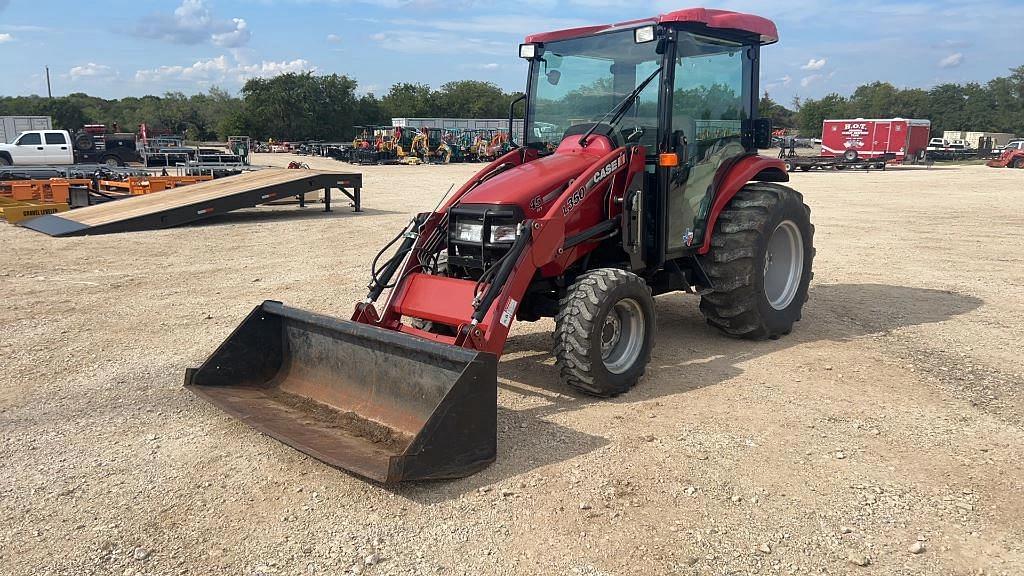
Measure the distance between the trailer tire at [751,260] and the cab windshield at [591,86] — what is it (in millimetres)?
1092

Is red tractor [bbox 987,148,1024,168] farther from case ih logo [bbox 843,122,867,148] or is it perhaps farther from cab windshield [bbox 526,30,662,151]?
cab windshield [bbox 526,30,662,151]

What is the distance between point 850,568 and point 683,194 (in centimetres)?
329

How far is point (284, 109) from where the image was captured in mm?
67438

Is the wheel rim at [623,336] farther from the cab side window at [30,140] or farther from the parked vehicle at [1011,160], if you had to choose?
the parked vehicle at [1011,160]

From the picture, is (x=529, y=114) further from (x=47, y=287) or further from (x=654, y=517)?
(x=47, y=287)

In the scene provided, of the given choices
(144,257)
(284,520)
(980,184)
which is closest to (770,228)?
(284,520)

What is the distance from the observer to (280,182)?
1419 centimetres

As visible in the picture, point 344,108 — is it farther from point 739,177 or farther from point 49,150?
point 739,177

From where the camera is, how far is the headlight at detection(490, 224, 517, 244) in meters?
4.86

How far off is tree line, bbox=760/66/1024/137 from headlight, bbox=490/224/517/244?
7206cm

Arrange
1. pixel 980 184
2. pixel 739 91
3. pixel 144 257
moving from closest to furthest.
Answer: pixel 739 91
pixel 144 257
pixel 980 184

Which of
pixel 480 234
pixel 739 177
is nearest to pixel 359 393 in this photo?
pixel 480 234

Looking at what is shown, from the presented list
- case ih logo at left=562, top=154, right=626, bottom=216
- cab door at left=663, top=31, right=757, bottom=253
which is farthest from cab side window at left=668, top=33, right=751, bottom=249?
case ih logo at left=562, top=154, right=626, bottom=216

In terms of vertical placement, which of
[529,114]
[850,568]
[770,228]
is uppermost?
[529,114]
